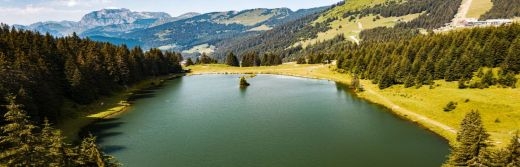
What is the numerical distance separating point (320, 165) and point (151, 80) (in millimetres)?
118883

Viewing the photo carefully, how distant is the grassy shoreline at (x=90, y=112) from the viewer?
79.6m

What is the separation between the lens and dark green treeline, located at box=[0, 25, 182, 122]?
79.8 meters

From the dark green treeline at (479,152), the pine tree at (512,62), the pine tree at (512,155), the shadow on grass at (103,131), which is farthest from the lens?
the pine tree at (512,62)

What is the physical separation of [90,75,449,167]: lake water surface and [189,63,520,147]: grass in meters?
3.88

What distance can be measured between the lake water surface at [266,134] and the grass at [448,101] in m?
3.88

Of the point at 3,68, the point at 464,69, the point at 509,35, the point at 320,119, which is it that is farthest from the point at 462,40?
the point at 3,68

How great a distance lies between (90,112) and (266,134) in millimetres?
47461

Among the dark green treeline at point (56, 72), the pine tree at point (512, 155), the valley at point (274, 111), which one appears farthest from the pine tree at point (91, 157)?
the pine tree at point (512, 155)

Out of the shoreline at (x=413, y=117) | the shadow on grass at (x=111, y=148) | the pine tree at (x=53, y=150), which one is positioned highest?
the pine tree at (x=53, y=150)

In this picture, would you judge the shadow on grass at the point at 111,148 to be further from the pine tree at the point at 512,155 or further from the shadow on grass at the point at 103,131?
the pine tree at the point at 512,155

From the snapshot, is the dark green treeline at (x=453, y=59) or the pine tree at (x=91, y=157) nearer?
the pine tree at (x=91, y=157)

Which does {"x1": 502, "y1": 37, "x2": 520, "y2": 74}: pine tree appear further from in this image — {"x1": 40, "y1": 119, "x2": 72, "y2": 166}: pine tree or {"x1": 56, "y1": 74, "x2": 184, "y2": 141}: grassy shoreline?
{"x1": 40, "y1": 119, "x2": 72, "y2": 166}: pine tree

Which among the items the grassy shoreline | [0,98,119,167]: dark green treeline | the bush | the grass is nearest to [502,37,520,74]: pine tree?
the grass

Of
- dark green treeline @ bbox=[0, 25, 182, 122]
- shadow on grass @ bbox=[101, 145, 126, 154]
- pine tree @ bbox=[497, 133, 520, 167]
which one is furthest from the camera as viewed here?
dark green treeline @ bbox=[0, 25, 182, 122]
